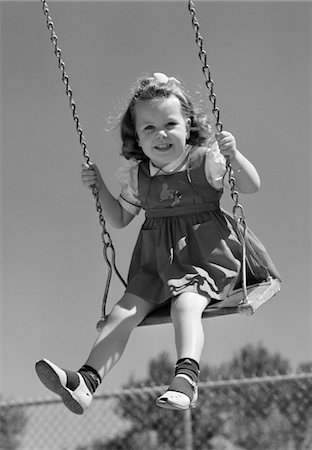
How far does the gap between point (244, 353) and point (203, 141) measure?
68.8ft

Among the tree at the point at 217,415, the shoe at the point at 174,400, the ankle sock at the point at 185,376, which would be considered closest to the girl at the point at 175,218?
the ankle sock at the point at 185,376

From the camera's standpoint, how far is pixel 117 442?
8055 mm

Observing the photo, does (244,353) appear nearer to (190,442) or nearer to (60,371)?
(190,442)

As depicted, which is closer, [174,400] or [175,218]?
[174,400]

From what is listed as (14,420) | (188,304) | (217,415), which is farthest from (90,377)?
(217,415)

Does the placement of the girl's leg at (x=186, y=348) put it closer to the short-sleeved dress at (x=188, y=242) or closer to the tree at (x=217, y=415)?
the short-sleeved dress at (x=188, y=242)

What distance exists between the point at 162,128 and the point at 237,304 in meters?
0.72

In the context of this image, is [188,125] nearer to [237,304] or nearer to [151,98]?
[151,98]

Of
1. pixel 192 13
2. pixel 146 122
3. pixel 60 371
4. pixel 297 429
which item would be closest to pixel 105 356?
pixel 60 371

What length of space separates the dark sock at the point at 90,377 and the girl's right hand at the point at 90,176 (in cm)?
78

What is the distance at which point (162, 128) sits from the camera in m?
3.40

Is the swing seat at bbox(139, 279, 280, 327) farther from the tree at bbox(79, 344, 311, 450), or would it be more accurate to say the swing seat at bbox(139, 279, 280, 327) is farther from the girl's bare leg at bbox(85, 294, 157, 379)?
the tree at bbox(79, 344, 311, 450)

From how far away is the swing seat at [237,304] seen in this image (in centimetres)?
316

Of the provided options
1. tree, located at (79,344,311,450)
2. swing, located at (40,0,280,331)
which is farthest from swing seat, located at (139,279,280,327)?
tree, located at (79,344,311,450)
